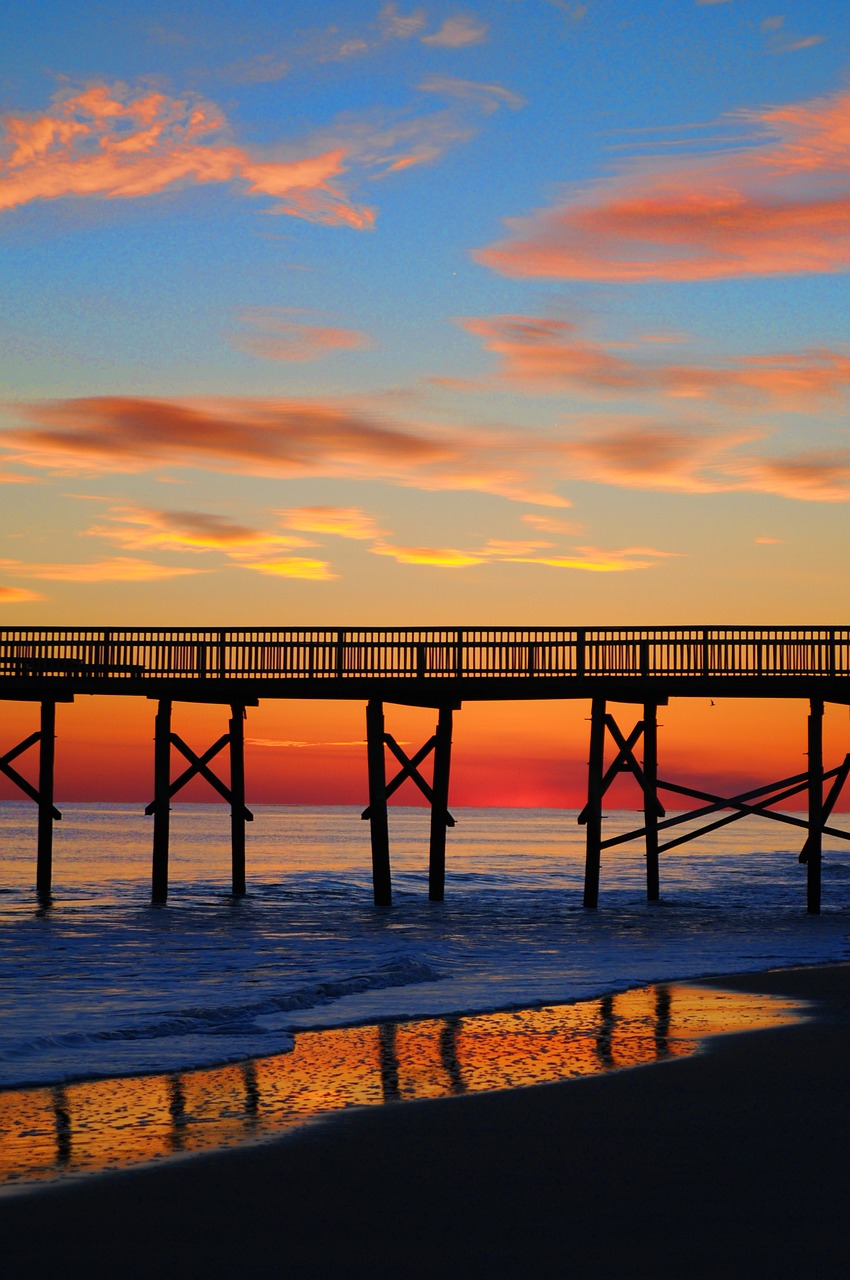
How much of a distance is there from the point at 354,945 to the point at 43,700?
1362 centimetres

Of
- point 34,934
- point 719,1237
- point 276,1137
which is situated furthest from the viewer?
point 34,934

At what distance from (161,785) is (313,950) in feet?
35.6

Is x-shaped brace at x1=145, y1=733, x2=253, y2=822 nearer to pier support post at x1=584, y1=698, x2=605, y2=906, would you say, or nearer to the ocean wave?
pier support post at x1=584, y1=698, x2=605, y2=906

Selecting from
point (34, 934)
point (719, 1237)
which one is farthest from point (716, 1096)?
point (34, 934)

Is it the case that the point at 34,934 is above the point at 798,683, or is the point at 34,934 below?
below

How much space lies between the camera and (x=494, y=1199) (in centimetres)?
811

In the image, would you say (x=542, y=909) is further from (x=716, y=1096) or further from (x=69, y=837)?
(x=69, y=837)

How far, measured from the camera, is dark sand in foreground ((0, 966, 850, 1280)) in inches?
278

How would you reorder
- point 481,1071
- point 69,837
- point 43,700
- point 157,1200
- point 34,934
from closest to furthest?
point 157,1200 < point 481,1071 < point 34,934 < point 43,700 < point 69,837

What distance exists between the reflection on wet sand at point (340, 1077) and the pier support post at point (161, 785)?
1829 centimetres

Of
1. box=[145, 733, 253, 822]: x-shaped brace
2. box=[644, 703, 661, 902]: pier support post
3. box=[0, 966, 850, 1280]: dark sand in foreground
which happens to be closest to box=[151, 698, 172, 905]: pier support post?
box=[145, 733, 253, 822]: x-shaped brace

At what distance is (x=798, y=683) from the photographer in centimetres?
2997

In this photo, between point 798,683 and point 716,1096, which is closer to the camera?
point 716,1096

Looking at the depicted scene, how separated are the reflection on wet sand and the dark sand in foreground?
0.47 metres
